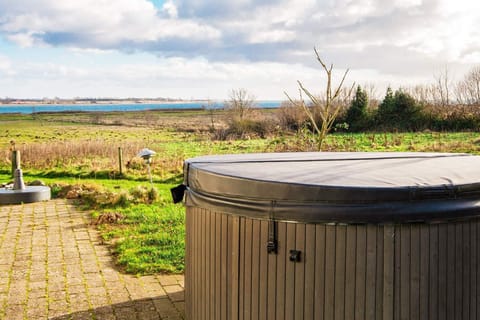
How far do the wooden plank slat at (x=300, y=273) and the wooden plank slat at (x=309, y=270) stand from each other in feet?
0.05

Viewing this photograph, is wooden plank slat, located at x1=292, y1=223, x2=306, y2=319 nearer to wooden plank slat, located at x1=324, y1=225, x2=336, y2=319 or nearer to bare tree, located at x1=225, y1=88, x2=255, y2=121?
wooden plank slat, located at x1=324, y1=225, x2=336, y2=319

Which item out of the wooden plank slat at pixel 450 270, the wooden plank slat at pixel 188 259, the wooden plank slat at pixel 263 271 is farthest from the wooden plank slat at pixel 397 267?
the wooden plank slat at pixel 188 259

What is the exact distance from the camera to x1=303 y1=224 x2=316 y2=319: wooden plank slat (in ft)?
8.93

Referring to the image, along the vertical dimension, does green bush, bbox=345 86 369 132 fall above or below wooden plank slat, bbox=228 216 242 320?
above

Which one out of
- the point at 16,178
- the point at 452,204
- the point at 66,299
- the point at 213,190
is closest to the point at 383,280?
the point at 452,204

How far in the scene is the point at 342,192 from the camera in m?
2.69

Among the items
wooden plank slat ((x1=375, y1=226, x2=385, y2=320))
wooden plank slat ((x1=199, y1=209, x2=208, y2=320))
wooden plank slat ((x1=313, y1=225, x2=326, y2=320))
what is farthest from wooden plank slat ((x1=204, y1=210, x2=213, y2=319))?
wooden plank slat ((x1=375, y1=226, x2=385, y2=320))

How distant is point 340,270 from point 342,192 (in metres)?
0.36

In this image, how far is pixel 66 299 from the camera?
4.64 m

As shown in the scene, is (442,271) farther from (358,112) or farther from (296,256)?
(358,112)

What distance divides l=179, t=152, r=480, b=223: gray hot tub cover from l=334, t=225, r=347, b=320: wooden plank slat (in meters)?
0.07

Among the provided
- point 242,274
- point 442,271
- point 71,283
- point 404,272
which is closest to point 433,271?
point 442,271

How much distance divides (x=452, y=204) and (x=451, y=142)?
18317mm

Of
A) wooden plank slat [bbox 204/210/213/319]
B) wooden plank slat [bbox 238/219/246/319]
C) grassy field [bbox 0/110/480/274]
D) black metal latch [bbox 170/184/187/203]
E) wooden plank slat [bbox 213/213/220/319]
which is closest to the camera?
wooden plank slat [bbox 238/219/246/319]
